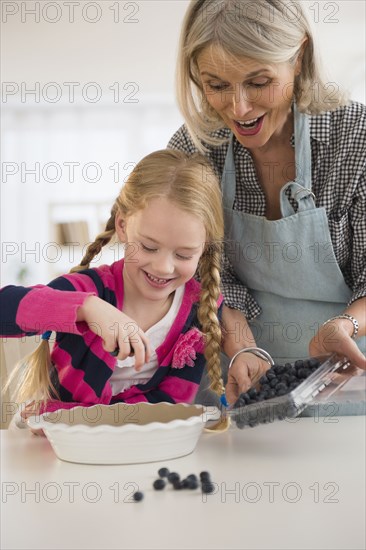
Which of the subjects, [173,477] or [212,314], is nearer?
[173,477]

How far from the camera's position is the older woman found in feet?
4.41

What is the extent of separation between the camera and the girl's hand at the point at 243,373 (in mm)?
1399

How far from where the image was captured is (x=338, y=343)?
131 centimetres

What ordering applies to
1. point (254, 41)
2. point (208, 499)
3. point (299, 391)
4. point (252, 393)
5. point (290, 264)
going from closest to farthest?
point (208, 499), point (299, 391), point (252, 393), point (254, 41), point (290, 264)

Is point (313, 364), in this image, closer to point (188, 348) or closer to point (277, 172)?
point (188, 348)

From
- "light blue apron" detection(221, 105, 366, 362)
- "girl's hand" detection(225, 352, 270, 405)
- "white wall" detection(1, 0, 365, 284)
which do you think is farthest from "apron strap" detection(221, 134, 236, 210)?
Result: "white wall" detection(1, 0, 365, 284)

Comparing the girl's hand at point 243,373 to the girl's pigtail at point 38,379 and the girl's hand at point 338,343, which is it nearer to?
the girl's hand at point 338,343

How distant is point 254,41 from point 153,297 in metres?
0.52

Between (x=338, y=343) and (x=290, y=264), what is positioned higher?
(x=290, y=264)

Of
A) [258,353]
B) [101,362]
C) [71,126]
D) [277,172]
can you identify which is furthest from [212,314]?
[71,126]

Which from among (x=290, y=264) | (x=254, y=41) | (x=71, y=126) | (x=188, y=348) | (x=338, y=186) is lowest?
(x=188, y=348)

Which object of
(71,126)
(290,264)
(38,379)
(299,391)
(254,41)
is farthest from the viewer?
(71,126)

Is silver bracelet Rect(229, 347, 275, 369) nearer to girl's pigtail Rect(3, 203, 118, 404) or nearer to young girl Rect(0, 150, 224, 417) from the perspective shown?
young girl Rect(0, 150, 224, 417)

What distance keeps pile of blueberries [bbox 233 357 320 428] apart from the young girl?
0.77ft
